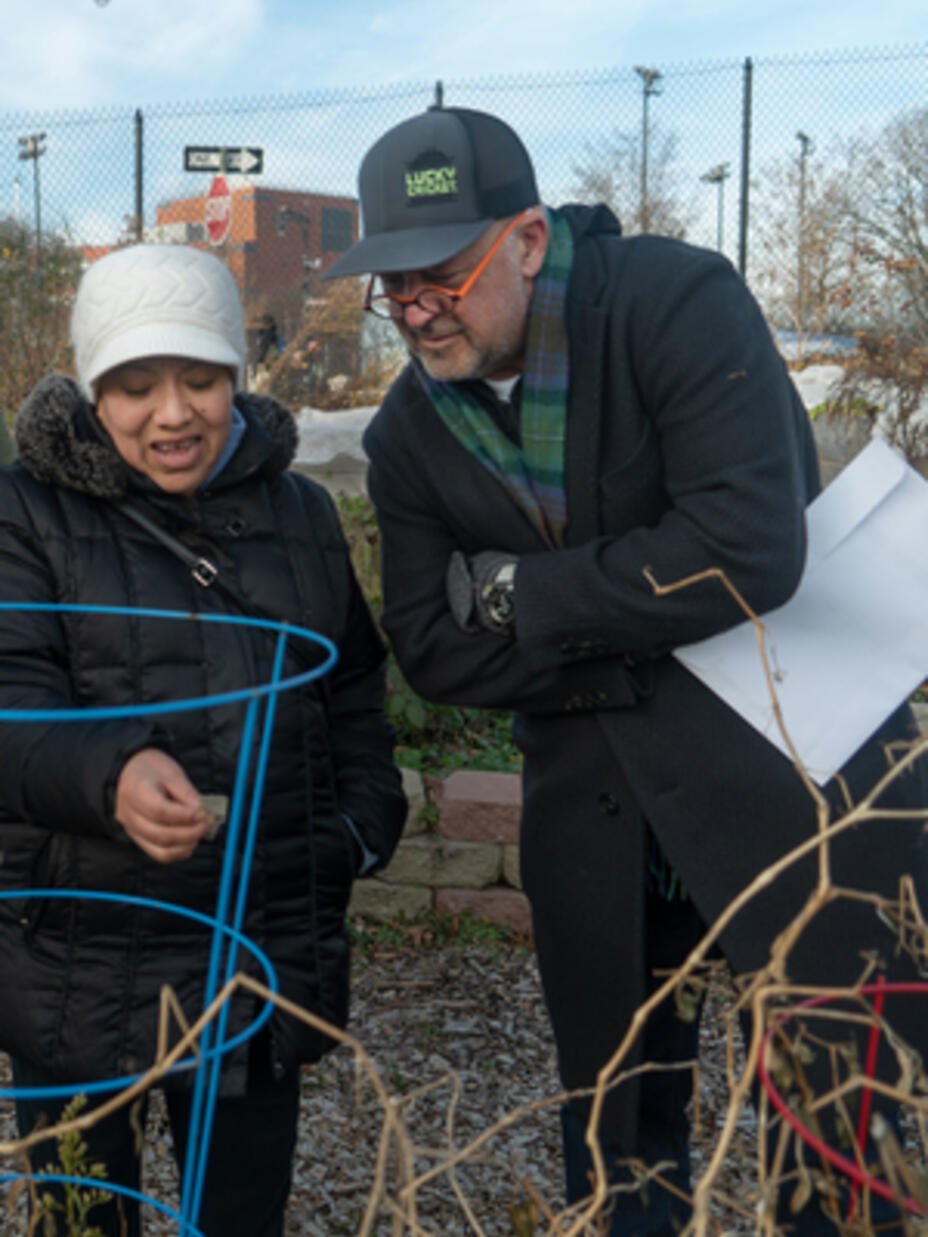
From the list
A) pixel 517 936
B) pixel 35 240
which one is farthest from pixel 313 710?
pixel 35 240

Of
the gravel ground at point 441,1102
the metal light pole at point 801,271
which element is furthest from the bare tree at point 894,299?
the gravel ground at point 441,1102

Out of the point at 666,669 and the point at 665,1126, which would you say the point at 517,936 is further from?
the point at 666,669

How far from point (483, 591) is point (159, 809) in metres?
0.63

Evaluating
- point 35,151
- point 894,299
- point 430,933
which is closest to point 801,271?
point 894,299

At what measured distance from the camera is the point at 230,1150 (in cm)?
207

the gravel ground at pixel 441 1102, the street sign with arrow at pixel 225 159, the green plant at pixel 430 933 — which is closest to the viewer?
the gravel ground at pixel 441 1102

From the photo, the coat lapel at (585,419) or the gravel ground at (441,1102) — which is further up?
the coat lapel at (585,419)

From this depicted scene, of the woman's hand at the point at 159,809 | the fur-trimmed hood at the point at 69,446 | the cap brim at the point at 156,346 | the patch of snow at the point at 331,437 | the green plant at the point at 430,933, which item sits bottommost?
the green plant at the point at 430,933

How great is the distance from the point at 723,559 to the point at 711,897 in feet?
1.63

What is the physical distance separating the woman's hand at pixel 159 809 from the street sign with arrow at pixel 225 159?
10852 mm

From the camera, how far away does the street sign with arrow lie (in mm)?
11664

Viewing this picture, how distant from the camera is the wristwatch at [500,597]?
6.53 feet

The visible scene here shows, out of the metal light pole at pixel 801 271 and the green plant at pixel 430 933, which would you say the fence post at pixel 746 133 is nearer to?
the metal light pole at pixel 801 271

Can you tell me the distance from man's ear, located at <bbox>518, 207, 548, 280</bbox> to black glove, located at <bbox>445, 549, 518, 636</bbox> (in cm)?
42
